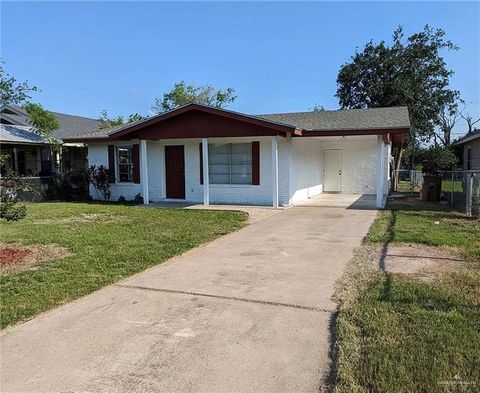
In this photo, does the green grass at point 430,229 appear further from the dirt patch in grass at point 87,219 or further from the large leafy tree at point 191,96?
the large leafy tree at point 191,96

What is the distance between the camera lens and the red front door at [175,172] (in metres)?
15.8

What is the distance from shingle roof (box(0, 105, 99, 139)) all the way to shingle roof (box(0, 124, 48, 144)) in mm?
3927

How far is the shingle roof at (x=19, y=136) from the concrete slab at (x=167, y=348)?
49.3 ft

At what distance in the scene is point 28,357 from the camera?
3.46 m

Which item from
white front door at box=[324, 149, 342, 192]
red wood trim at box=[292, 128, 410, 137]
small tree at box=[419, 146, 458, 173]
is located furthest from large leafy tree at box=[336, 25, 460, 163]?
red wood trim at box=[292, 128, 410, 137]

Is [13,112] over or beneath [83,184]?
over

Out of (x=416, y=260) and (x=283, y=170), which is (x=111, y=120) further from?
(x=416, y=260)

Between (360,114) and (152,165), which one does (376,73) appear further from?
(152,165)

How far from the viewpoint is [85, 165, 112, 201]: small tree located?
54.3 feet

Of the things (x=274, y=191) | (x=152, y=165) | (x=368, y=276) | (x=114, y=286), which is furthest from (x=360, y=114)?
(x=114, y=286)

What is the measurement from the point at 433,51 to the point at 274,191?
19.8m

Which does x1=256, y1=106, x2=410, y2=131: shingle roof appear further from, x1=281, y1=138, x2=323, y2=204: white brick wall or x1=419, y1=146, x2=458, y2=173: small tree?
x1=419, y1=146, x2=458, y2=173: small tree

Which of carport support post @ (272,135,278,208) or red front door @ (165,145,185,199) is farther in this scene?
red front door @ (165,145,185,199)

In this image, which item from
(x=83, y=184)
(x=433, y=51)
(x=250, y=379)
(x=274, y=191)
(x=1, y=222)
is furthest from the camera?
(x=433, y=51)
